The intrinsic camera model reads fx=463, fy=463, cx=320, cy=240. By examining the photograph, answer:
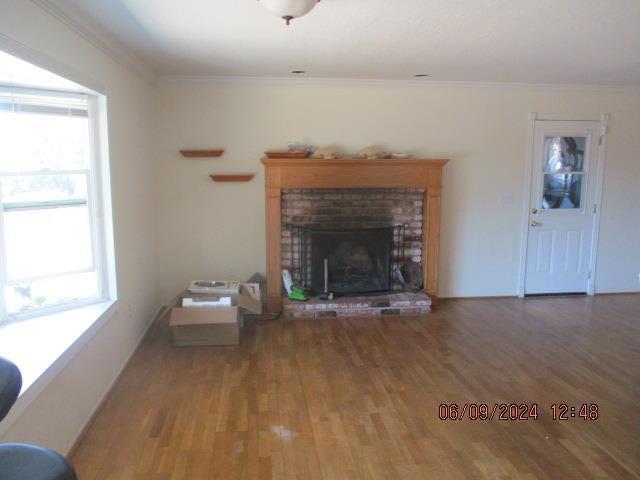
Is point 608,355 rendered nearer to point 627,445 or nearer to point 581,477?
point 627,445

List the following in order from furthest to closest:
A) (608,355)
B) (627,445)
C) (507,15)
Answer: (608,355) → (507,15) → (627,445)

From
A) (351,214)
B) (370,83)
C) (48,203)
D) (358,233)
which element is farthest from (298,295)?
(48,203)

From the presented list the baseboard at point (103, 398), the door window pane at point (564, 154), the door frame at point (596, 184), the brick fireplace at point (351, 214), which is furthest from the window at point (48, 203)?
Result: the door window pane at point (564, 154)

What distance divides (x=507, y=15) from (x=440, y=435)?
2.42 m

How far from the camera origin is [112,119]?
3.23 m

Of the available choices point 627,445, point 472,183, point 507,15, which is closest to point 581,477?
point 627,445

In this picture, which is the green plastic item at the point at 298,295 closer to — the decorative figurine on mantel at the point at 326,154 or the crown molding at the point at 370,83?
the decorative figurine on mantel at the point at 326,154

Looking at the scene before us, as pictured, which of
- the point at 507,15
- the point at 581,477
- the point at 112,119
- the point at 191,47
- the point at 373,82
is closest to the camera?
the point at 581,477

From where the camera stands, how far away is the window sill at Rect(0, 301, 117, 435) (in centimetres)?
199

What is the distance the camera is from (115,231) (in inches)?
128

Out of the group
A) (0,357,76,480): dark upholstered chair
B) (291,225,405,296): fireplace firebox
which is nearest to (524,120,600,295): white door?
(291,225,405,296): fireplace firebox

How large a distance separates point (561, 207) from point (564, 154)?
1.95 ft

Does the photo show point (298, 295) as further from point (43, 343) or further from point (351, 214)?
point (43, 343)

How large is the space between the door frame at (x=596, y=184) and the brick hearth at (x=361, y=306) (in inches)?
54.5
